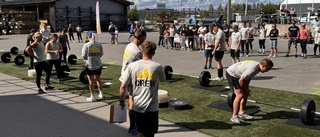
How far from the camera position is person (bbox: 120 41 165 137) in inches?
170

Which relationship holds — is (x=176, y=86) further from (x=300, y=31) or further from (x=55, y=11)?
(x=55, y=11)

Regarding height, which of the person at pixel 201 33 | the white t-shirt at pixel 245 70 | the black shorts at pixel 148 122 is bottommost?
the black shorts at pixel 148 122

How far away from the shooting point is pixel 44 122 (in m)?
6.59

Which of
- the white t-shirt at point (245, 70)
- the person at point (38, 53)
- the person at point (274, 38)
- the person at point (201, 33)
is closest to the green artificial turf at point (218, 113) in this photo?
the white t-shirt at point (245, 70)

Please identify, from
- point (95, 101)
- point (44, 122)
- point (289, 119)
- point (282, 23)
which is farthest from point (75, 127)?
point (282, 23)

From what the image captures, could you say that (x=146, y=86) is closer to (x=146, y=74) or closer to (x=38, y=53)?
(x=146, y=74)

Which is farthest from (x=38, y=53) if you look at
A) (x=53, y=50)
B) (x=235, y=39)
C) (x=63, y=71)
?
(x=235, y=39)

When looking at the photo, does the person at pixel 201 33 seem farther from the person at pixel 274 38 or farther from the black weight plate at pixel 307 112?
the black weight plate at pixel 307 112

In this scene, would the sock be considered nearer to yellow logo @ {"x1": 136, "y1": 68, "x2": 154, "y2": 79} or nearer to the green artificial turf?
yellow logo @ {"x1": 136, "y1": 68, "x2": 154, "y2": 79}

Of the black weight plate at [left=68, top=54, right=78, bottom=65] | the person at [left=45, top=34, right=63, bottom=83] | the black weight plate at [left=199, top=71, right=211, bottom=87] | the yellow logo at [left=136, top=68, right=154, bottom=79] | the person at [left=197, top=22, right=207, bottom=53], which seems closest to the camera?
the yellow logo at [left=136, top=68, right=154, bottom=79]

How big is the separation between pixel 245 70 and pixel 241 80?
8.2 inches

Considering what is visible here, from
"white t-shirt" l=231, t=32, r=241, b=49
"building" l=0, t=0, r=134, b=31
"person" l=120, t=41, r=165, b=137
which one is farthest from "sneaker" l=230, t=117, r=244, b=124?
"building" l=0, t=0, r=134, b=31

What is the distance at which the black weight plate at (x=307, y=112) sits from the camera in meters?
5.91

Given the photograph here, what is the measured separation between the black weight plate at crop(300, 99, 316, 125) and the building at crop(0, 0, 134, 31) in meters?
39.1
